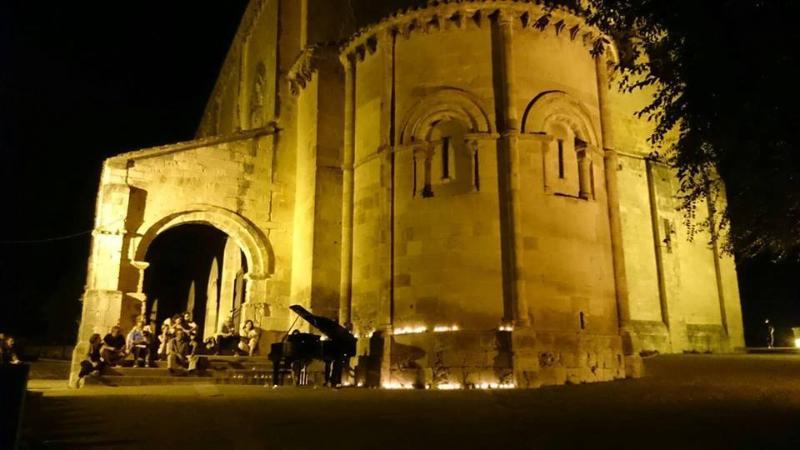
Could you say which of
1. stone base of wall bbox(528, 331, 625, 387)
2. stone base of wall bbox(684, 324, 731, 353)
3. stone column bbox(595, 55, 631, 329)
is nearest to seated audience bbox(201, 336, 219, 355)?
stone base of wall bbox(528, 331, 625, 387)

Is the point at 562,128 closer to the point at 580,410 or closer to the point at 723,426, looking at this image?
the point at 580,410

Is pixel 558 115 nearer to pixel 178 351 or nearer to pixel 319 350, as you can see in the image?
pixel 319 350

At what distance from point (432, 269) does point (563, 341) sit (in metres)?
3.02

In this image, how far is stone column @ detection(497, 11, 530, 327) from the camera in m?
12.8

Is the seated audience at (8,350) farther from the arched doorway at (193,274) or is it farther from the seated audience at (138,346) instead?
the arched doorway at (193,274)

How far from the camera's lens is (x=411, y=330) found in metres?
13.6

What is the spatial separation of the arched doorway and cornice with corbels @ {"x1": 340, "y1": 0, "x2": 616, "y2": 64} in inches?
517

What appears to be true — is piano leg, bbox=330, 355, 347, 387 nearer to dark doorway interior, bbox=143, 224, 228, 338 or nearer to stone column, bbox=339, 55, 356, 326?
stone column, bbox=339, 55, 356, 326

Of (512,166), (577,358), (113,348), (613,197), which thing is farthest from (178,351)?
(613,197)

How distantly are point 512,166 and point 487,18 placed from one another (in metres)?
3.55

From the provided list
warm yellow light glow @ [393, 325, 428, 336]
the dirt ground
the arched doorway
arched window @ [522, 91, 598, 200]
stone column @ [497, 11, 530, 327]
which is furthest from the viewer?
the arched doorway

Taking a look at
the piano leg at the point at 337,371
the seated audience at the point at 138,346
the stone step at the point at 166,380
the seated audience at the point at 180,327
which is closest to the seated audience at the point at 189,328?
the seated audience at the point at 180,327

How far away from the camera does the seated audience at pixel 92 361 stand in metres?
13.8

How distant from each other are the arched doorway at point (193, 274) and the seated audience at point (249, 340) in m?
7.92
